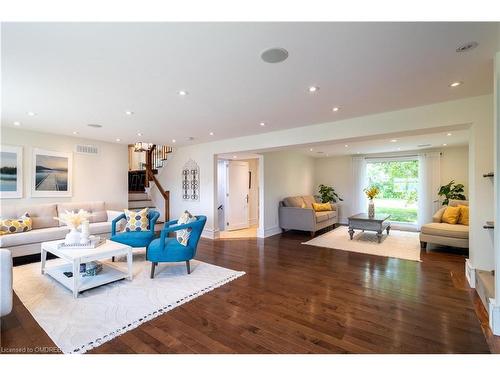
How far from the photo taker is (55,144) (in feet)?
16.1

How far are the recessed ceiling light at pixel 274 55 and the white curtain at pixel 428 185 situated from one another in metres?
6.73

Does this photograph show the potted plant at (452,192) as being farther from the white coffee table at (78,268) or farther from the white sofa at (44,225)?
the white sofa at (44,225)

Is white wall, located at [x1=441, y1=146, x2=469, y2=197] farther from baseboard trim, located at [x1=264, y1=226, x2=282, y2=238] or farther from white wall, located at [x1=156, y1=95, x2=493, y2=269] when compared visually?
baseboard trim, located at [x1=264, y1=226, x2=282, y2=238]

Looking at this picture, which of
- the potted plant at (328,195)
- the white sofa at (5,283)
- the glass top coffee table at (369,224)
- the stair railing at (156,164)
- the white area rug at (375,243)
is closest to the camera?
the white sofa at (5,283)

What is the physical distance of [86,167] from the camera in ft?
17.7

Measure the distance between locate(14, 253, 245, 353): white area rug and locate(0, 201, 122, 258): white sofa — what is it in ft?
1.21

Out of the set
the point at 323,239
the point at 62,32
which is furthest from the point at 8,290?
the point at 323,239

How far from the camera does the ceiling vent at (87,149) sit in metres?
5.25

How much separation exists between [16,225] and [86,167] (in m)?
1.88

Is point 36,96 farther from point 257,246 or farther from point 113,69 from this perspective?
point 257,246

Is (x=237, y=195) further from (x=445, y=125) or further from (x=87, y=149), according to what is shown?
(x=445, y=125)

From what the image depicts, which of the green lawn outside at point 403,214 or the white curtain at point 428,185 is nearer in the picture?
the white curtain at point 428,185

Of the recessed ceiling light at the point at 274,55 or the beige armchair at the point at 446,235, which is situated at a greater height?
the recessed ceiling light at the point at 274,55

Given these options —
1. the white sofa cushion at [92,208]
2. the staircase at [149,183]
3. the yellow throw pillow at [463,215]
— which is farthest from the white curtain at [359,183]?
the white sofa cushion at [92,208]
